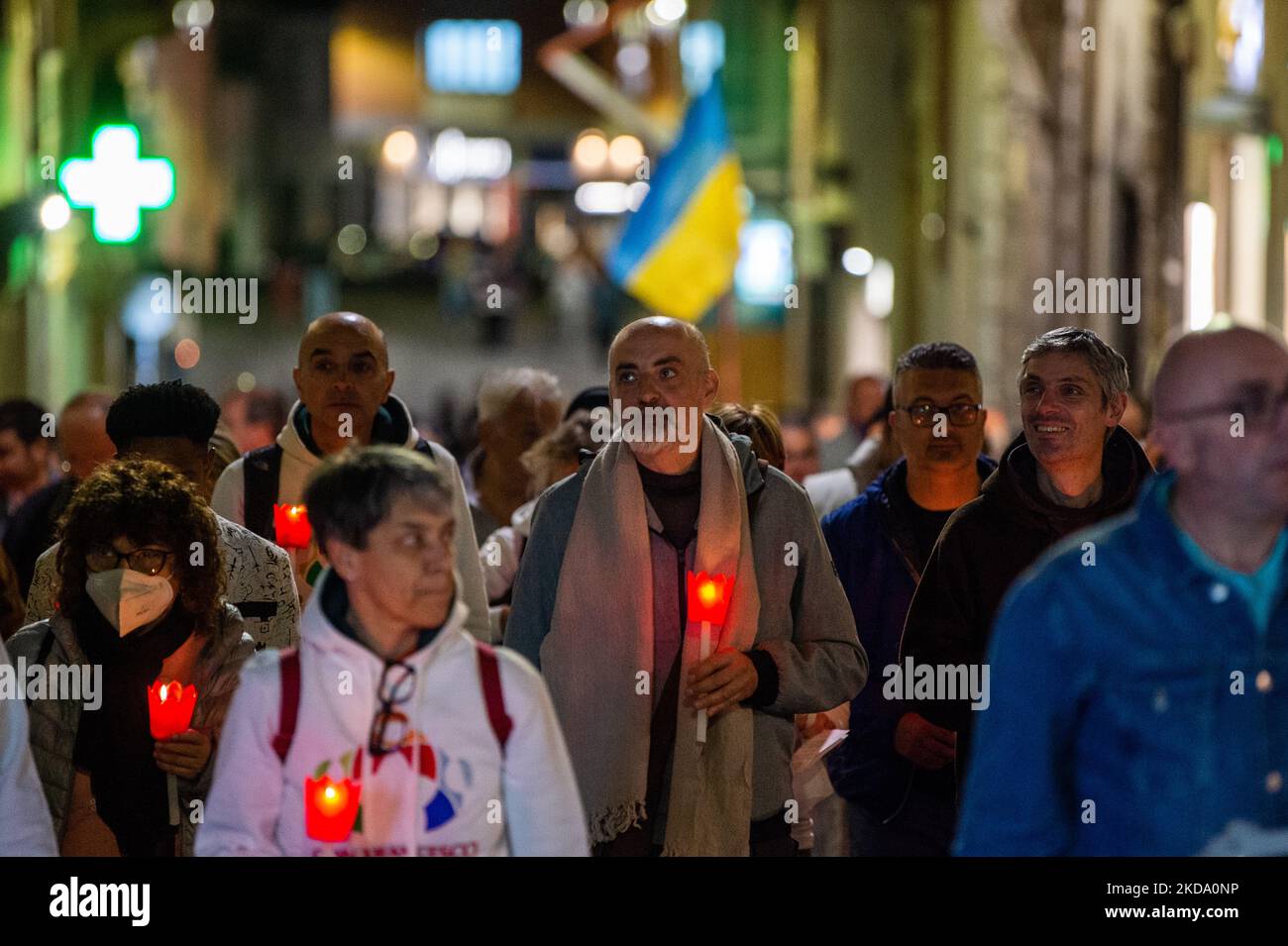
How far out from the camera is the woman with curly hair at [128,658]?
5.53 m

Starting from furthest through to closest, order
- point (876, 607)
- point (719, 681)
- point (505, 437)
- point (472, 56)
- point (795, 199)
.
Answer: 1. point (472, 56)
2. point (795, 199)
3. point (505, 437)
4. point (876, 607)
5. point (719, 681)

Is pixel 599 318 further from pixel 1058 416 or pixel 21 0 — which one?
pixel 1058 416

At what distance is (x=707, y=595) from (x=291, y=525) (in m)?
1.70

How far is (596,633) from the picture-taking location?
5.82m

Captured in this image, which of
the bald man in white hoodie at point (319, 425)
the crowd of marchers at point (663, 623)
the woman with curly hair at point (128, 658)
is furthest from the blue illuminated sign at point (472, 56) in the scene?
the woman with curly hair at point (128, 658)

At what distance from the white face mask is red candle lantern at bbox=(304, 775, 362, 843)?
1365mm

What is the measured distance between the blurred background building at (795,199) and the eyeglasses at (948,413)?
10.4 ft

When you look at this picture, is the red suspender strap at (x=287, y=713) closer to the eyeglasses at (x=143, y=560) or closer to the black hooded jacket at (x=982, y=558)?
the eyeglasses at (x=143, y=560)

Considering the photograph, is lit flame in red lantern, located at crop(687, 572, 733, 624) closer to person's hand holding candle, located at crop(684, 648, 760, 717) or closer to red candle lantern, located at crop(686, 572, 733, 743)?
red candle lantern, located at crop(686, 572, 733, 743)

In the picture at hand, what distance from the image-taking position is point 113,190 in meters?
20.6

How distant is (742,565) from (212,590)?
137 cm

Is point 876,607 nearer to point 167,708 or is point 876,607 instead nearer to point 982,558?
point 982,558

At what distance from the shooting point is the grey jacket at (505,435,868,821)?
19.6ft

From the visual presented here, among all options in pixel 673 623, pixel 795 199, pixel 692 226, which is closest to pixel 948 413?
pixel 673 623
